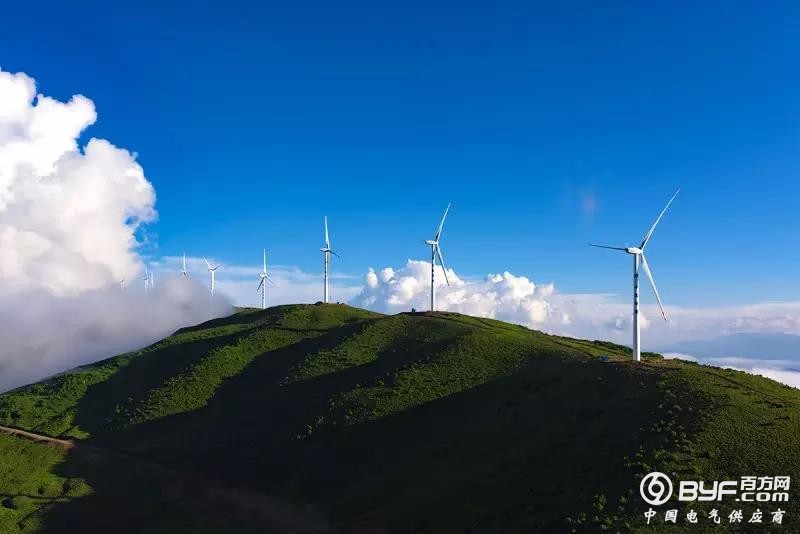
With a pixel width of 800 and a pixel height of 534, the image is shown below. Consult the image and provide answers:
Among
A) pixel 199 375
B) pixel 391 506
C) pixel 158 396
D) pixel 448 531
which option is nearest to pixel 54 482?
pixel 158 396

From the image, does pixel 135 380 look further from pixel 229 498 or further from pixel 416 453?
pixel 416 453

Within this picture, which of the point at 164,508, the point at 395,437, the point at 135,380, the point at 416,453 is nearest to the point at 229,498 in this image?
the point at 164,508

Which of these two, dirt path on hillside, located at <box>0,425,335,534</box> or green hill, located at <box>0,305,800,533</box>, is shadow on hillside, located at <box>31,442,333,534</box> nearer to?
dirt path on hillside, located at <box>0,425,335,534</box>

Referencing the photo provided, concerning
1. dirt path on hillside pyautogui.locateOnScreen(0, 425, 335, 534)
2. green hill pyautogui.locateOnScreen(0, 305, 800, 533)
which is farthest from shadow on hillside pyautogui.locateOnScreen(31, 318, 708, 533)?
dirt path on hillside pyautogui.locateOnScreen(0, 425, 335, 534)

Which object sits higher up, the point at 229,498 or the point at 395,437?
the point at 395,437

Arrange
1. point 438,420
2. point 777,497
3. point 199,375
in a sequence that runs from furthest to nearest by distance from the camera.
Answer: point 199,375 → point 438,420 → point 777,497

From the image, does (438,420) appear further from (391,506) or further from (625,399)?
(625,399)
